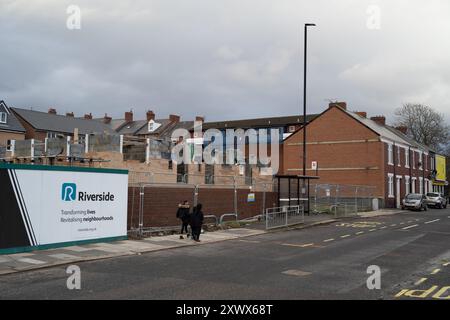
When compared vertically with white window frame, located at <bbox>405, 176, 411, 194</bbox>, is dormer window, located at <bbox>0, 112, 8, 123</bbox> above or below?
above

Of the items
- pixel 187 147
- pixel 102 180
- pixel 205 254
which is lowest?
pixel 205 254

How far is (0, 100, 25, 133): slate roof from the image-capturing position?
54513 millimetres

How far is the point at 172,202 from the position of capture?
2080 centimetres

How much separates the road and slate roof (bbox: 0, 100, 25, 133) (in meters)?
45.2

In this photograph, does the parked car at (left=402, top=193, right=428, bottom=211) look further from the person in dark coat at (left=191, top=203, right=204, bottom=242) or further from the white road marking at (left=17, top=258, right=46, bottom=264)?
the white road marking at (left=17, top=258, right=46, bottom=264)

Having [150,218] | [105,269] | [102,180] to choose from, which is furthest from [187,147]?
[105,269]

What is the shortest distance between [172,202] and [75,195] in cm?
566

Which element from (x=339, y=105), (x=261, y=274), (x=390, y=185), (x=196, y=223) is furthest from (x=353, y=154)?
(x=261, y=274)

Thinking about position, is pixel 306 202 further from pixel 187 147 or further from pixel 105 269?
pixel 105 269

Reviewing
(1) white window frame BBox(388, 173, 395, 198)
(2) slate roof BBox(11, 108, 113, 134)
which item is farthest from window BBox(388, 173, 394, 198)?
(2) slate roof BBox(11, 108, 113, 134)

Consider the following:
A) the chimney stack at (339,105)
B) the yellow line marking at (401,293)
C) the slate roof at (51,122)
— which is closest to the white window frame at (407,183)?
the chimney stack at (339,105)
